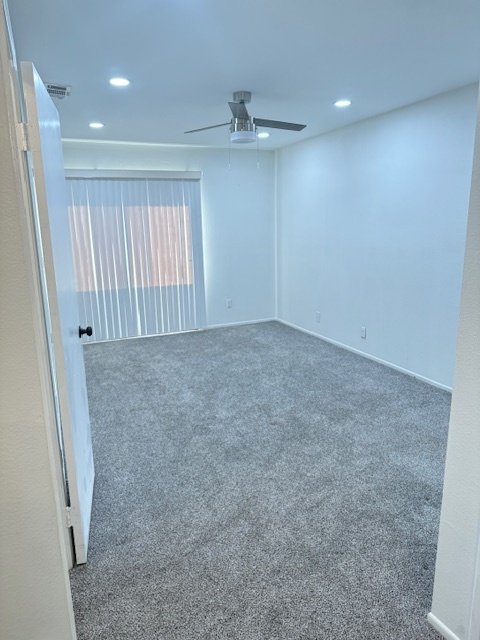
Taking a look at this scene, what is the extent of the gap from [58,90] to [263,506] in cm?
303

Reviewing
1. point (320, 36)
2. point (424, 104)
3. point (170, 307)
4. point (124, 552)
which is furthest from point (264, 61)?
point (170, 307)

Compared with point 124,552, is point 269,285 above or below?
above

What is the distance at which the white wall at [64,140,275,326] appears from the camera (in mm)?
5387

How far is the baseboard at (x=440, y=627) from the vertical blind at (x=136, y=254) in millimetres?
4521

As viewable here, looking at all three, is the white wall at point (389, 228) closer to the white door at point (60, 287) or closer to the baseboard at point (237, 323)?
the baseboard at point (237, 323)

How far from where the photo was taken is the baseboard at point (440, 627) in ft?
4.80

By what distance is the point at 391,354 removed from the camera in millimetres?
4277

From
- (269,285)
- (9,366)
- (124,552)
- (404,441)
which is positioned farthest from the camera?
(269,285)

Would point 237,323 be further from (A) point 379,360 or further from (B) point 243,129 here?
(B) point 243,129

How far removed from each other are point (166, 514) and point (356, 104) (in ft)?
11.3

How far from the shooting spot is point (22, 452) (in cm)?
116

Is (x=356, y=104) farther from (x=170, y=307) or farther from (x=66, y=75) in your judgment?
(x=170, y=307)

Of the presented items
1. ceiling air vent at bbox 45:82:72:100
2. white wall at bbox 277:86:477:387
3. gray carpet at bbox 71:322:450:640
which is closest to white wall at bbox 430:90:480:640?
gray carpet at bbox 71:322:450:640

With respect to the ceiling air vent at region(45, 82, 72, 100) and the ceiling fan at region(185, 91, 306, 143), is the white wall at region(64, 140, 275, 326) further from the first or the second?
the ceiling fan at region(185, 91, 306, 143)
